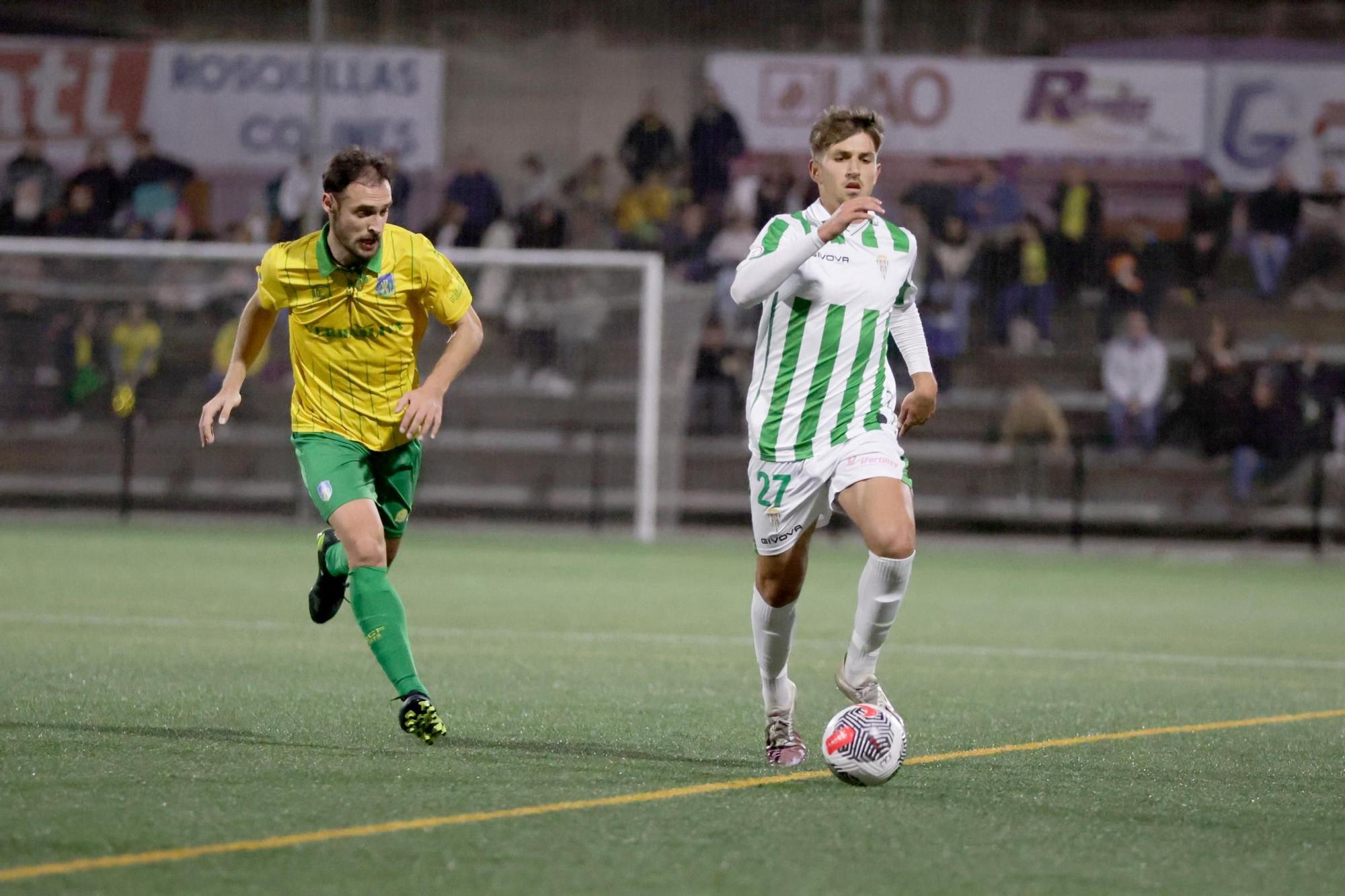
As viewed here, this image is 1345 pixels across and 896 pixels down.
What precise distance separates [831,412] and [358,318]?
1.71 meters

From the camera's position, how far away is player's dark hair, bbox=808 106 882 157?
603 centimetres

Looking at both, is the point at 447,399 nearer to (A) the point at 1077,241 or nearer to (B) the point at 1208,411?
(A) the point at 1077,241

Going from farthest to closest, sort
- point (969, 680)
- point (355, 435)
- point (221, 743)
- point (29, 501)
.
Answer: point (29, 501)
point (969, 680)
point (355, 435)
point (221, 743)

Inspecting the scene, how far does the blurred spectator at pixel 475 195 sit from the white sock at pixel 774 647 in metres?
14.5

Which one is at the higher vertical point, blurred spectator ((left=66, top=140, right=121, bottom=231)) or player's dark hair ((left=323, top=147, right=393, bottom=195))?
player's dark hair ((left=323, top=147, right=393, bottom=195))

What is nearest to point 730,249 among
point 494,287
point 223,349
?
point 494,287

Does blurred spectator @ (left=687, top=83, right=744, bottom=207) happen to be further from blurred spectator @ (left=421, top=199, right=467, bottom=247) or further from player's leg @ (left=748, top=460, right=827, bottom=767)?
player's leg @ (left=748, top=460, right=827, bottom=767)

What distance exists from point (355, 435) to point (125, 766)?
149 centimetres

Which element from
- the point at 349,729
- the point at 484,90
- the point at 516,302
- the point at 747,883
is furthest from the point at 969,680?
the point at 484,90

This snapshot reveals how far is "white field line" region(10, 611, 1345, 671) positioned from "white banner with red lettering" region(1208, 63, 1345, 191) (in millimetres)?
11751

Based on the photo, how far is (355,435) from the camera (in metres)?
6.72

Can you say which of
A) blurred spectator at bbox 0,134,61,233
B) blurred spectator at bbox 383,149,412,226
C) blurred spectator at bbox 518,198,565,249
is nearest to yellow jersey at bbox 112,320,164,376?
blurred spectator at bbox 0,134,61,233

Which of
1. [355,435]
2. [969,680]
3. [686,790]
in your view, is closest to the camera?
[686,790]

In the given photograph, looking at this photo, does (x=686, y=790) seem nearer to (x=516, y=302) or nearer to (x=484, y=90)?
(x=516, y=302)
